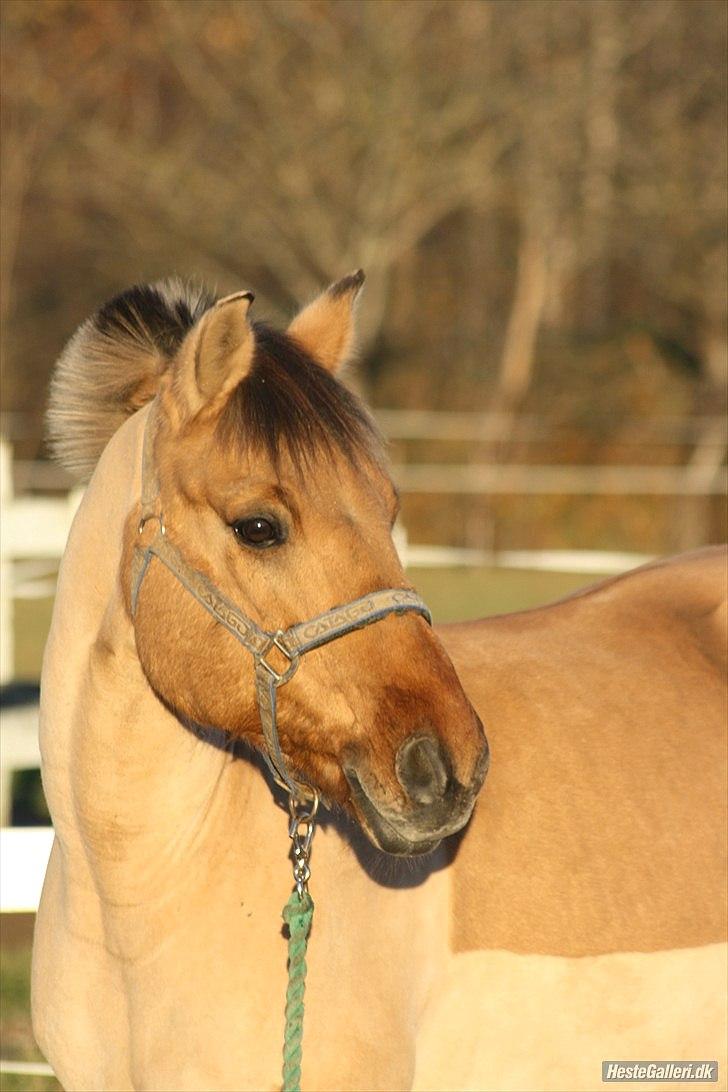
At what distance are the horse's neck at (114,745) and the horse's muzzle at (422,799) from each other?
0.51 m

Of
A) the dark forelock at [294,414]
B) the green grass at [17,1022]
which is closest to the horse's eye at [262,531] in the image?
the dark forelock at [294,414]

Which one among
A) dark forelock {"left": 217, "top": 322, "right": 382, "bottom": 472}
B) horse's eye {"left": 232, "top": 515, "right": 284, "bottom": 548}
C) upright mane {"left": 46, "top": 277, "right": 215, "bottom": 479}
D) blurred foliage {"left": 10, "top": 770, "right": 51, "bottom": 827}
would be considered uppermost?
Answer: upright mane {"left": 46, "top": 277, "right": 215, "bottom": 479}

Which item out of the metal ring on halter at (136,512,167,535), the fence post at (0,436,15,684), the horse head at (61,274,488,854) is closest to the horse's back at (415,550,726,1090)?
the horse head at (61,274,488,854)

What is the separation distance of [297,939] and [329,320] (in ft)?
4.20

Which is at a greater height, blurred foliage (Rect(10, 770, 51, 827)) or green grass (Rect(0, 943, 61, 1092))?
blurred foliage (Rect(10, 770, 51, 827))

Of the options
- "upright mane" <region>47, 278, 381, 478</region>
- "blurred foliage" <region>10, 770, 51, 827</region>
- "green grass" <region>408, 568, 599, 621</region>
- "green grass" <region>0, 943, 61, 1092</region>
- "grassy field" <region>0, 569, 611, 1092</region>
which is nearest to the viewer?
"upright mane" <region>47, 278, 381, 478</region>

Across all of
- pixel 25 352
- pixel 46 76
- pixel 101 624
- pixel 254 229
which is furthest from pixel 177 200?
pixel 101 624

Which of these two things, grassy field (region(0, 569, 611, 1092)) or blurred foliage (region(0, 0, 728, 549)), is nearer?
grassy field (region(0, 569, 611, 1092))

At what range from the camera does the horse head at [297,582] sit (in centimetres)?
258

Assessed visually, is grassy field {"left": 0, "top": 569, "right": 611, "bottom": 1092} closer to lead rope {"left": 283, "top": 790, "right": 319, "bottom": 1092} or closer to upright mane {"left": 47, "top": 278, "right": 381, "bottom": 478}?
lead rope {"left": 283, "top": 790, "right": 319, "bottom": 1092}

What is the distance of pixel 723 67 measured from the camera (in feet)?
62.1

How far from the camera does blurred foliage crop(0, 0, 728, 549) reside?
1866 centimetres

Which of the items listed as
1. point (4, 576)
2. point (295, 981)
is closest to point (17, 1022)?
point (295, 981)

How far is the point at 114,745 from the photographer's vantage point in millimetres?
2891
